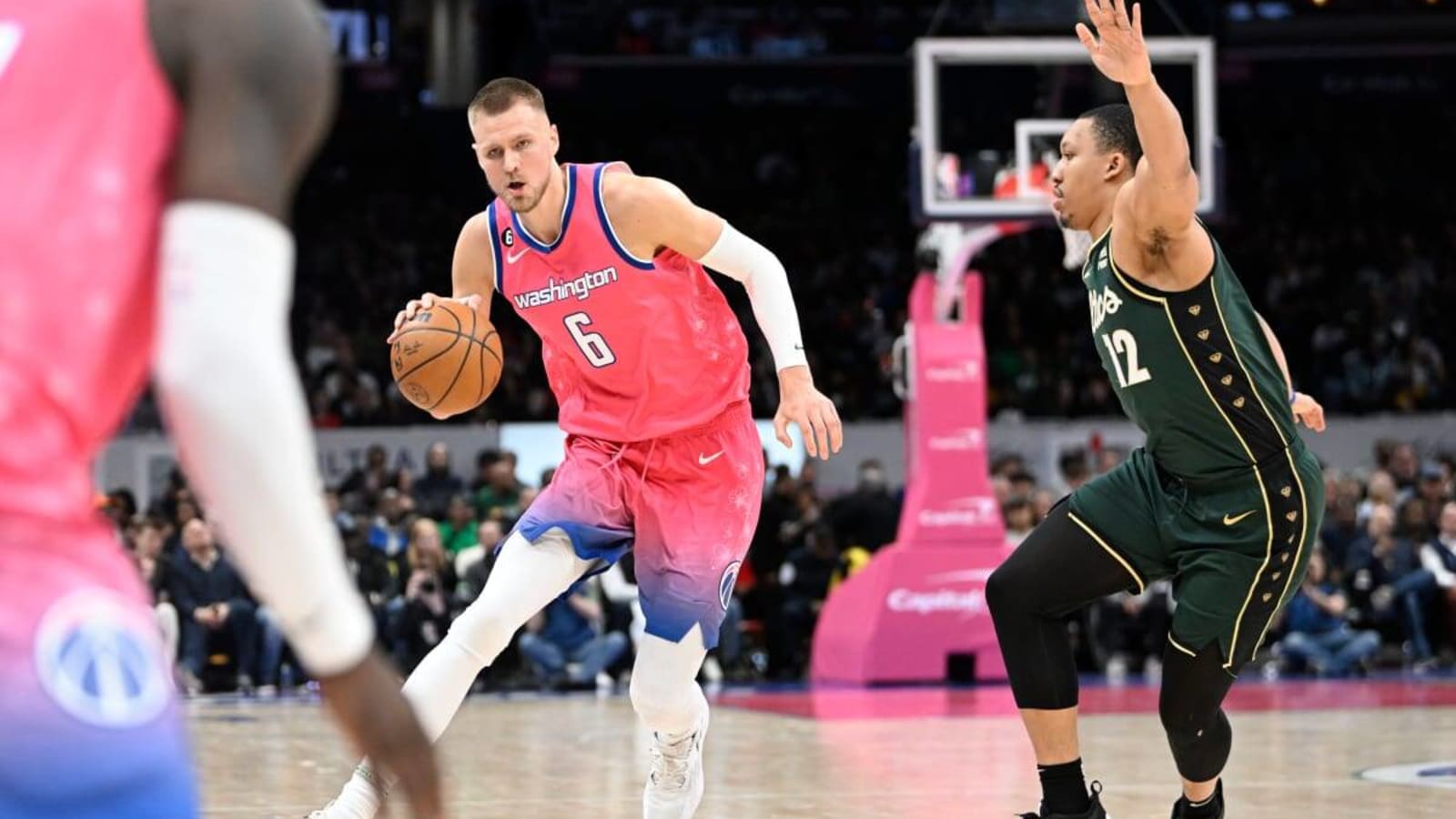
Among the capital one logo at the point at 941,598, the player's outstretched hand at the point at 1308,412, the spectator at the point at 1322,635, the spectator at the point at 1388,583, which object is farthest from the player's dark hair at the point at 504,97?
the spectator at the point at 1388,583

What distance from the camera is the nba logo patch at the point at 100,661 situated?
5.33 feet

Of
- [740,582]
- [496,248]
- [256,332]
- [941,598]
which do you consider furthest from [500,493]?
[256,332]

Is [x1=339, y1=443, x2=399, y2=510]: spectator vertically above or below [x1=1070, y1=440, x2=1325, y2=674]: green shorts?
below

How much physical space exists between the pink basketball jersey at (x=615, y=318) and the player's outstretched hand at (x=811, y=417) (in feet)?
2.69

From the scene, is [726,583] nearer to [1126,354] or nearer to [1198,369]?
[1126,354]

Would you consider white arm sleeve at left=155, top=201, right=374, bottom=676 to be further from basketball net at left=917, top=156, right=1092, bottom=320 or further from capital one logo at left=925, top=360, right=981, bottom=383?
capital one logo at left=925, top=360, right=981, bottom=383

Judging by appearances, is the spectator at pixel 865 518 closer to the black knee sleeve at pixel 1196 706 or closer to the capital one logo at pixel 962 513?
the capital one logo at pixel 962 513

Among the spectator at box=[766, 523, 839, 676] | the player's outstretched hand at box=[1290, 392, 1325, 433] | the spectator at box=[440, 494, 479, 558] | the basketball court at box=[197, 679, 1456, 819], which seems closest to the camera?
the player's outstretched hand at box=[1290, 392, 1325, 433]

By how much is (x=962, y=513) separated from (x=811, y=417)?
936cm

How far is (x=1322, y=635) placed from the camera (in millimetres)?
14844

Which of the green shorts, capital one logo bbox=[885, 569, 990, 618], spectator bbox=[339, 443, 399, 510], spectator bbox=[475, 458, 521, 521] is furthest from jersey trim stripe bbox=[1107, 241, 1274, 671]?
spectator bbox=[339, 443, 399, 510]

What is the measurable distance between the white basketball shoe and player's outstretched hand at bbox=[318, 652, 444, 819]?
3617mm

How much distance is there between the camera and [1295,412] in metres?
5.58

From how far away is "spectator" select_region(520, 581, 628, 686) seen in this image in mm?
13906
